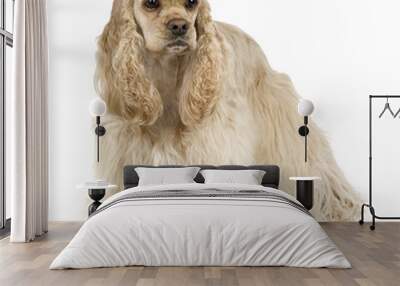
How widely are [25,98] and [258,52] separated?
8.70 ft

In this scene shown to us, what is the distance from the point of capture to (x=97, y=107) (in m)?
6.28

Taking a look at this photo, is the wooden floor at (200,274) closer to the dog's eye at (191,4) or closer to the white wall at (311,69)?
the white wall at (311,69)

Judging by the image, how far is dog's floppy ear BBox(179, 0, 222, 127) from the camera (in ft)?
20.9

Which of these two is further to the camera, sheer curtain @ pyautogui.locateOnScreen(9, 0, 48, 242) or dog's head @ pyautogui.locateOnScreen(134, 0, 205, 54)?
dog's head @ pyautogui.locateOnScreen(134, 0, 205, 54)

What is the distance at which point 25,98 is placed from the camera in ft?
17.5

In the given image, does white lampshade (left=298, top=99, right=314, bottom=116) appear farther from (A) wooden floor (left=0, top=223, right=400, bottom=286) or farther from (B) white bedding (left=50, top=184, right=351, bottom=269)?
(B) white bedding (left=50, top=184, right=351, bottom=269)

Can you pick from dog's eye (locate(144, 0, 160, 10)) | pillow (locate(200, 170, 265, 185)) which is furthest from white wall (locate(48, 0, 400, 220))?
pillow (locate(200, 170, 265, 185))

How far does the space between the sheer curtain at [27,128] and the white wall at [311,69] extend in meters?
0.84

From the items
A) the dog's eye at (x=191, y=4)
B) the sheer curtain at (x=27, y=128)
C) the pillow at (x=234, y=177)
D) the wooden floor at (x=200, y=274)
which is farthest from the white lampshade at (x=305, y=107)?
the sheer curtain at (x=27, y=128)

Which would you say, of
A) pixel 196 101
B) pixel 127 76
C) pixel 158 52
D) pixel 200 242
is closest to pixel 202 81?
pixel 196 101

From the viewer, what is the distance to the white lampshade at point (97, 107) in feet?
20.6

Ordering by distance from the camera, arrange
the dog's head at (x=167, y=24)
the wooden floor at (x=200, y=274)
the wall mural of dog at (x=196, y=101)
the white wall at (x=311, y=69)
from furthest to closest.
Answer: the white wall at (x=311, y=69)
the wall mural of dog at (x=196, y=101)
the dog's head at (x=167, y=24)
the wooden floor at (x=200, y=274)

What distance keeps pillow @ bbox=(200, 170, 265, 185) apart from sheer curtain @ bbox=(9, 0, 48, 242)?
172 centimetres

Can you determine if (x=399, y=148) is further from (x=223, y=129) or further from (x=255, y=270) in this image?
(x=255, y=270)
